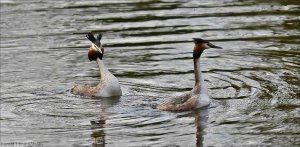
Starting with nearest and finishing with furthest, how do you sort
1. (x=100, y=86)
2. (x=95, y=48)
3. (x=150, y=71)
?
1. (x=100, y=86)
2. (x=95, y=48)
3. (x=150, y=71)

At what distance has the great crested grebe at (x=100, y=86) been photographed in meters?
19.7

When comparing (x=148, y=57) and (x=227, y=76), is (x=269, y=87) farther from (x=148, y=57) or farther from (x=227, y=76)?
(x=148, y=57)

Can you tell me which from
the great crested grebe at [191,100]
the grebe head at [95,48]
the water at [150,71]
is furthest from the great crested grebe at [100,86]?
the great crested grebe at [191,100]

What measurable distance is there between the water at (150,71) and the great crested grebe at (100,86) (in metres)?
0.26

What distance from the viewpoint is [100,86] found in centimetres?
1992

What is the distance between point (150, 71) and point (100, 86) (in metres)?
1.65

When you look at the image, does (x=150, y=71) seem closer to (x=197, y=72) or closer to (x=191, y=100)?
(x=197, y=72)

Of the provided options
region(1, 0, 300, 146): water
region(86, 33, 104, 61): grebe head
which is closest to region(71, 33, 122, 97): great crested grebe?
region(86, 33, 104, 61): grebe head

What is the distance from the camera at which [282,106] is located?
57.6 ft

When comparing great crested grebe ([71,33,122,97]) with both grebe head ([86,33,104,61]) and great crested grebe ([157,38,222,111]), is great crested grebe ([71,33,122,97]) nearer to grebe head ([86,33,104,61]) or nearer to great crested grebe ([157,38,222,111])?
grebe head ([86,33,104,61])

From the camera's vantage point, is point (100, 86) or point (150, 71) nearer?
point (100, 86)

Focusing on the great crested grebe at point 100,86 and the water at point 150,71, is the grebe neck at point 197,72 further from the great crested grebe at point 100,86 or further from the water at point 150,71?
the great crested grebe at point 100,86

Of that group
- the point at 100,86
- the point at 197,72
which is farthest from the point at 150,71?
the point at 197,72

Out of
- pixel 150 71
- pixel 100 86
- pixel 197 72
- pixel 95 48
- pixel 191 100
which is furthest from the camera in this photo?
pixel 150 71
